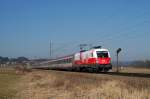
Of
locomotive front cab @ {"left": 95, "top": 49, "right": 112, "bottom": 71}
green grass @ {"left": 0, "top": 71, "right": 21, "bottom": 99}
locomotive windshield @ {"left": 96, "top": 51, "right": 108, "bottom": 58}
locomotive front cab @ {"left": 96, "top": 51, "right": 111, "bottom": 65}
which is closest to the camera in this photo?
green grass @ {"left": 0, "top": 71, "right": 21, "bottom": 99}

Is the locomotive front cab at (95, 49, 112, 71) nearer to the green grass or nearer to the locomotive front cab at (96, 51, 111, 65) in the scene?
the locomotive front cab at (96, 51, 111, 65)

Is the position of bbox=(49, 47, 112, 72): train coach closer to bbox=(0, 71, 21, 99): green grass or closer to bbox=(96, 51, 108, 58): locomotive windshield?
bbox=(96, 51, 108, 58): locomotive windshield

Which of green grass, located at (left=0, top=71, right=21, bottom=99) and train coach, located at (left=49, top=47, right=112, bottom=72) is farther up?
train coach, located at (left=49, top=47, right=112, bottom=72)

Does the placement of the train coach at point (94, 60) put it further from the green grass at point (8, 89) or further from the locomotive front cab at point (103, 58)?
the green grass at point (8, 89)

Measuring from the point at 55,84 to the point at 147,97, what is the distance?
1569cm

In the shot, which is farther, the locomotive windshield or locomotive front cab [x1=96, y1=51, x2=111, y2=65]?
the locomotive windshield

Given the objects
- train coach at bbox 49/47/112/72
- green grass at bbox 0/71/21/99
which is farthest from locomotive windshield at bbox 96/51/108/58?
green grass at bbox 0/71/21/99

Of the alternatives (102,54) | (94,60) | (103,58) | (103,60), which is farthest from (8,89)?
(102,54)

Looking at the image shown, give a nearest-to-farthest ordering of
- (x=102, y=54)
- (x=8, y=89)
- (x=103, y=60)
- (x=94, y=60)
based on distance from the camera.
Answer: (x=8, y=89) < (x=103, y=60) < (x=94, y=60) < (x=102, y=54)

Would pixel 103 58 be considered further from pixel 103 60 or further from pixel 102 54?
pixel 102 54

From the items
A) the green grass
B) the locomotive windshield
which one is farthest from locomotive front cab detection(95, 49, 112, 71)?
the green grass

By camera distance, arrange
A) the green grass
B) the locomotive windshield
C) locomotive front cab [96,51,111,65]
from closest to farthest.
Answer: the green grass
locomotive front cab [96,51,111,65]
the locomotive windshield

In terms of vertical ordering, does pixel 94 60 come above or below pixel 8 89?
above

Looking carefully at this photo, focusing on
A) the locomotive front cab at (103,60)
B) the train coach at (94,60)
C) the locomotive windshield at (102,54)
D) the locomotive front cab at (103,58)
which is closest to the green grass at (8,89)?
the train coach at (94,60)
